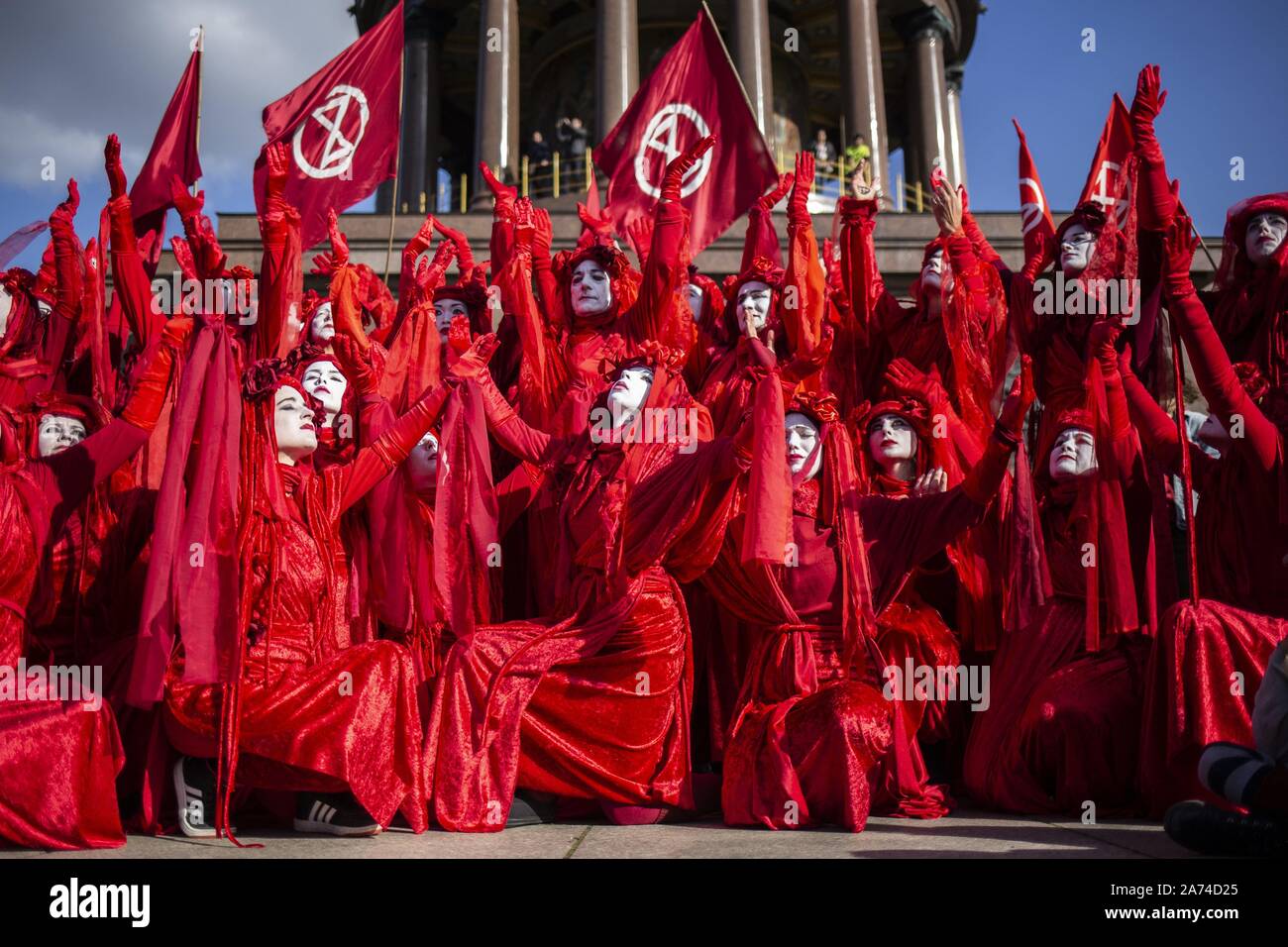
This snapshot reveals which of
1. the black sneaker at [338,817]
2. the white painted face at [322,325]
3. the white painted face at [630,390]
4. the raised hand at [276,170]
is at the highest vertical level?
the raised hand at [276,170]

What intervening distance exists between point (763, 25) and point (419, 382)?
19734mm

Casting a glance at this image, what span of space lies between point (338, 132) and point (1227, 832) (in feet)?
23.9

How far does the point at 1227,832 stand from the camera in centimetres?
381

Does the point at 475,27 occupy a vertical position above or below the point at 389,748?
above

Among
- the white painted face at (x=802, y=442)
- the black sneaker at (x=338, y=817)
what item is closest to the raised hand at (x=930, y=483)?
the white painted face at (x=802, y=442)

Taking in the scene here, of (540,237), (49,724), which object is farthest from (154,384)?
(540,237)

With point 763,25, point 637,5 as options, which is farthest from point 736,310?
point 637,5

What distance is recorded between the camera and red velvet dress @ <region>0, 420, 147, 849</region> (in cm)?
455

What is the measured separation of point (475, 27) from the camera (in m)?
30.3

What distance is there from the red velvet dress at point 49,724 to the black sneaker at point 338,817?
741 millimetres

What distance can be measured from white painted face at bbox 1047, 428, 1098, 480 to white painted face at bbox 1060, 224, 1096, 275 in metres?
1.12

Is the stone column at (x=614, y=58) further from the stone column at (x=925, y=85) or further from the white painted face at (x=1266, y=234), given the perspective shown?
the white painted face at (x=1266, y=234)

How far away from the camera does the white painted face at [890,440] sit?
21.8 feet

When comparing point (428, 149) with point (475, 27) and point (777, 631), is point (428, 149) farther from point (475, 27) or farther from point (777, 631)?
point (777, 631)
